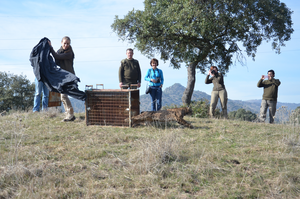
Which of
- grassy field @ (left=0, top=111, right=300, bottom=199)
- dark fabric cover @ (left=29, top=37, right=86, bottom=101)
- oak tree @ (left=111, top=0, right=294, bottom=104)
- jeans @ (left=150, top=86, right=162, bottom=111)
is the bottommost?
grassy field @ (left=0, top=111, right=300, bottom=199)

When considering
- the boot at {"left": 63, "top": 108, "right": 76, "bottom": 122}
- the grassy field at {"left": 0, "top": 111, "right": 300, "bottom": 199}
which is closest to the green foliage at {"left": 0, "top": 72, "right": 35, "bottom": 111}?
the boot at {"left": 63, "top": 108, "right": 76, "bottom": 122}

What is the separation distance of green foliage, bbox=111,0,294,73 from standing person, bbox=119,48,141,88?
17.5 feet

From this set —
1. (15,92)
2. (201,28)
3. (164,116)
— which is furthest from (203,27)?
(15,92)

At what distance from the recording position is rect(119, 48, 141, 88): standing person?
690 centimetres

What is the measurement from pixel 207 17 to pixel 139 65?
594cm

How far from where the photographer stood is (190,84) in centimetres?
1394

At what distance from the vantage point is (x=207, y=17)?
11.3m

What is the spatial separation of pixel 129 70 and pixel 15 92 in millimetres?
20632

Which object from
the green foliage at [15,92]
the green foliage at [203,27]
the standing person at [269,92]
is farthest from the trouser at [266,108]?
the green foliage at [15,92]

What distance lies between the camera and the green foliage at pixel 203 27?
37.7 ft

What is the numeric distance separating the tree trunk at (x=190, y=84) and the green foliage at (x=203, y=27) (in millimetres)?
732

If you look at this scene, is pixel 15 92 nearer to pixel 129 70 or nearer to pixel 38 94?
pixel 38 94

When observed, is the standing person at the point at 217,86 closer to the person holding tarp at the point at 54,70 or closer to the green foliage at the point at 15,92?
the person holding tarp at the point at 54,70

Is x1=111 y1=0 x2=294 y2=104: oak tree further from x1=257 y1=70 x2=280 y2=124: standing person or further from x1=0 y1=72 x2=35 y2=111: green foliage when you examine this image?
x1=0 y1=72 x2=35 y2=111: green foliage
